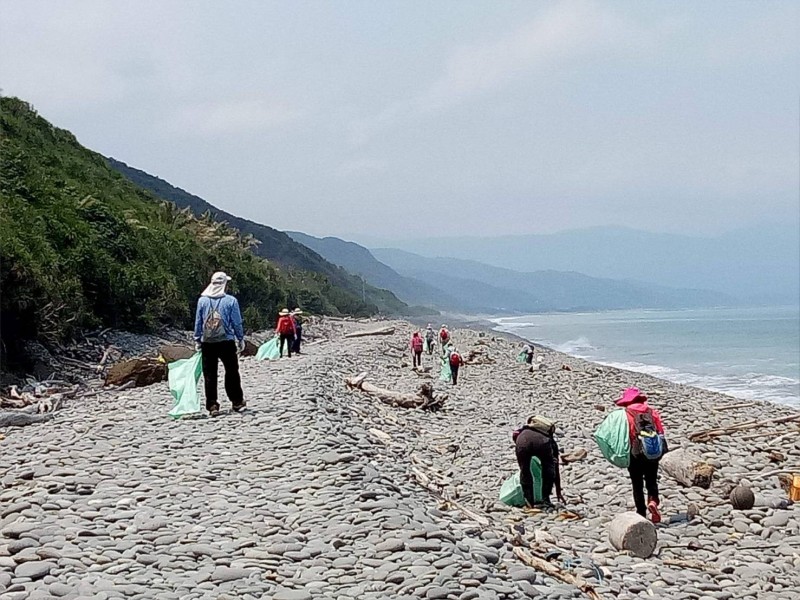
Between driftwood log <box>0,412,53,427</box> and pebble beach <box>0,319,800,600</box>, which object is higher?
driftwood log <box>0,412,53,427</box>

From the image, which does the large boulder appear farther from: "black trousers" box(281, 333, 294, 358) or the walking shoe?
the walking shoe

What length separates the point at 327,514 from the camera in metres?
6.19

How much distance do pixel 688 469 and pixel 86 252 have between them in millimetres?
17960

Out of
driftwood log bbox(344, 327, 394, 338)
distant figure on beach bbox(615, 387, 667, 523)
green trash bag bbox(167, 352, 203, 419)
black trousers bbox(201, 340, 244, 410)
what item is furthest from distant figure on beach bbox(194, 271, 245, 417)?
driftwood log bbox(344, 327, 394, 338)

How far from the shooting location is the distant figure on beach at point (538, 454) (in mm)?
8453

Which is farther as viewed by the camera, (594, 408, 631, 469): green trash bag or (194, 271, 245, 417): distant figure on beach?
(194, 271, 245, 417): distant figure on beach

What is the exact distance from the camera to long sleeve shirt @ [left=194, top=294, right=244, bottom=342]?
955 cm

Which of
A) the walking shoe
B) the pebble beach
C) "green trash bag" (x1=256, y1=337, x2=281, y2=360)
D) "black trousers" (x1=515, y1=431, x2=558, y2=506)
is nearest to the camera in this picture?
the pebble beach

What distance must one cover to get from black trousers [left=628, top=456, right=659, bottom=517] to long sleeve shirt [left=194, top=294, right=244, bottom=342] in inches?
189

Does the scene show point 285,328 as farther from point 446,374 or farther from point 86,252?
point 86,252

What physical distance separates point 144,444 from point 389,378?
41.4 feet

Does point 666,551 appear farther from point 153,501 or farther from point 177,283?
point 177,283

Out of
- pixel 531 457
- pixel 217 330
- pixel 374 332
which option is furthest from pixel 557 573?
pixel 374 332

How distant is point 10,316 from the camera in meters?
16.0
